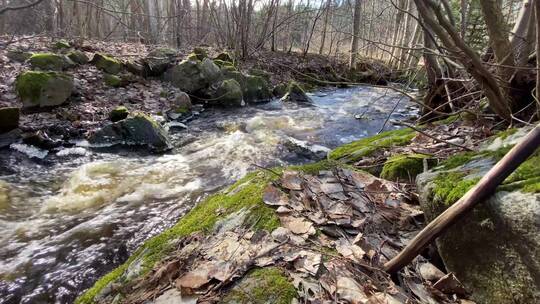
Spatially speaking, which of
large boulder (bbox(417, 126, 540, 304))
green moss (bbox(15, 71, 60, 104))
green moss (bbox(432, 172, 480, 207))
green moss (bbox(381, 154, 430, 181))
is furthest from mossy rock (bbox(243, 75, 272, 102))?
large boulder (bbox(417, 126, 540, 304))

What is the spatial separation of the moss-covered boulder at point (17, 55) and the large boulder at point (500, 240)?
32.4ft

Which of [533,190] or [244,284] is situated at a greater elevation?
[533,190]

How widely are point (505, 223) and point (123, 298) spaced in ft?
6.39

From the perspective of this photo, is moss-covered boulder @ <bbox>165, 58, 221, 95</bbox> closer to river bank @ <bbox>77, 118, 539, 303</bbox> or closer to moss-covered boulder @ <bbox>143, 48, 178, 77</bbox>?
moss-covered boulder @ <bbox>143, 48, 178, 77</bbox>

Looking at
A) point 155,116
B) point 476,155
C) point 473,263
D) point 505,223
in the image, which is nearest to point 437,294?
point 473,263

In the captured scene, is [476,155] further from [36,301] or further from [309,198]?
[36,301]

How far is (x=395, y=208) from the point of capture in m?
2.47

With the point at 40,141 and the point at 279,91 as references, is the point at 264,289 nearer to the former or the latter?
the point at 40,141

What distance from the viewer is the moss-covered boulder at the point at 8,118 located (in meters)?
5.99

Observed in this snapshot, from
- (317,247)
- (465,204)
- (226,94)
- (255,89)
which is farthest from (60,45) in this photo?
(465,204)

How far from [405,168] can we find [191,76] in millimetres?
8768

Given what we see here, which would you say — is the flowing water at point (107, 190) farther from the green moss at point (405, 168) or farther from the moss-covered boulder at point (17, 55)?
the moss-covered boulder at point (17, 55)

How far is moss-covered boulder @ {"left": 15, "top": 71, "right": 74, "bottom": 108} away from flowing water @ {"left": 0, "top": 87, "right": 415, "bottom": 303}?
1.49m

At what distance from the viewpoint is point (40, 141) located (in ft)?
20.4
